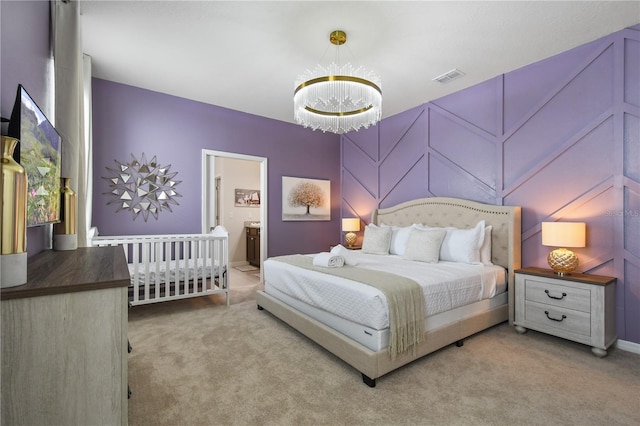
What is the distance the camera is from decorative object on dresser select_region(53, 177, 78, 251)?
1705 mm

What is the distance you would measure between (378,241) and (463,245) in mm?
1051

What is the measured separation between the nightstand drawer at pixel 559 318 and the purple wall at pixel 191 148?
3.31 metres

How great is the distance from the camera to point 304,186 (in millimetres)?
5113

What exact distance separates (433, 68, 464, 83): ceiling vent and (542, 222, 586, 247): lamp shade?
1815mm

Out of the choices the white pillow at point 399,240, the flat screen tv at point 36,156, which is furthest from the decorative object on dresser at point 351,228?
the flat screen tv at point 36,156

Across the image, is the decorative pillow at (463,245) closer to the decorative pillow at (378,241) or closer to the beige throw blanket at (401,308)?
the decorative pillow at (378,241)

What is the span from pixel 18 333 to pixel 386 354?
175 cm

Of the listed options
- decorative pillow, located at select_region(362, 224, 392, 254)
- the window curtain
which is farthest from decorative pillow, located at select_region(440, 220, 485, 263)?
the window curtain

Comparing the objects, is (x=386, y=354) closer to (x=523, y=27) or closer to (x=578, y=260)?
(x=578, y=260)

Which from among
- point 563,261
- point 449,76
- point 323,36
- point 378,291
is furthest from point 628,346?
point 323,36

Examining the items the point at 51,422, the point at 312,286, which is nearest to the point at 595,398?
the point at 312,286

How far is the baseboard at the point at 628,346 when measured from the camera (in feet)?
7.65

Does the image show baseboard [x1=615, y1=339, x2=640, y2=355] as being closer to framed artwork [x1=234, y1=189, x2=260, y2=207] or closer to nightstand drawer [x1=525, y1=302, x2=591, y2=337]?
nightstand drawer [x1=525, y1=302, x2=591, y2=337]

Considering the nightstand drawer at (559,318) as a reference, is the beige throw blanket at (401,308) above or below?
above
